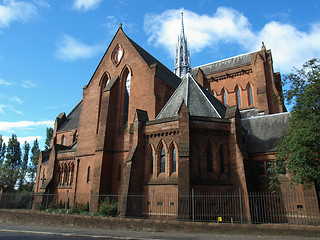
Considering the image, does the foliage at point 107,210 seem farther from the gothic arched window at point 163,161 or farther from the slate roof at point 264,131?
the slate roof at point 264,131

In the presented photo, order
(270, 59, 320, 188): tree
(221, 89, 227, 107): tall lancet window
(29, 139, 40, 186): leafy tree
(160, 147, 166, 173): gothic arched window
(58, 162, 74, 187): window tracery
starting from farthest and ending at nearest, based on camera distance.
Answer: (29, 139, 40, 186): leafy tree < (221, 89, 227, 107): tall lancet window < (58, 162, 74, 187): window tracery < (160, 147, 166, 173): gothic arched window < (270, 59, 320, 188): tree

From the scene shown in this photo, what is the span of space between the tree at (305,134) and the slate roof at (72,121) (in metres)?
30.6

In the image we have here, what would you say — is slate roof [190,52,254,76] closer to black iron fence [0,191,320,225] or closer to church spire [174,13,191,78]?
church spire [174,13,191,78]

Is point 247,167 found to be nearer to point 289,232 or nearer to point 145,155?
point 289,232

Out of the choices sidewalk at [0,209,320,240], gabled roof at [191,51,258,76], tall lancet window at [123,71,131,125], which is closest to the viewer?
sidewalk at [0,209,320,240]

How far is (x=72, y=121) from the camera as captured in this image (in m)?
40.9

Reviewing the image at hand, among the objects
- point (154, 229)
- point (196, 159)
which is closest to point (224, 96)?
point (196, 159)

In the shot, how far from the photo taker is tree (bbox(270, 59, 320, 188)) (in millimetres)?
14500

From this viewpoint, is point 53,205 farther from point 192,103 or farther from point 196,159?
point 192,103

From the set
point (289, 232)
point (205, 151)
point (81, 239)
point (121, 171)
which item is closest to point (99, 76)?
point (121, 171)

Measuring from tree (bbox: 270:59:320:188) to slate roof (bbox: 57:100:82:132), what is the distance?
30.6 metres

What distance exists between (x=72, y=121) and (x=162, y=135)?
87.5 feet

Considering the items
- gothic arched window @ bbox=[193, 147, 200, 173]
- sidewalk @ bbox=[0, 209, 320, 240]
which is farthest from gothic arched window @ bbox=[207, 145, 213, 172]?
sidewalk @ bbox=[0, 209, 320, 240]

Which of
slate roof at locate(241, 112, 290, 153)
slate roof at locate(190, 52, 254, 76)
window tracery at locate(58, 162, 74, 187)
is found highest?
slate roof at locate(190, 52, 254, 76)
